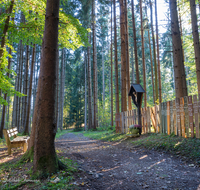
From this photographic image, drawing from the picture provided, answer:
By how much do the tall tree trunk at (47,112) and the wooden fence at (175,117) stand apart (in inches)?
196

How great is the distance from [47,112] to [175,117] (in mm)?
5697

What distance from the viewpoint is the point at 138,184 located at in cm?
319

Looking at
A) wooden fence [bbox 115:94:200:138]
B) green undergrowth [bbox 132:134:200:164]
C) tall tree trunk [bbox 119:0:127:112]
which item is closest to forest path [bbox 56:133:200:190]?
green undergrowth [bbox 132:134:200:164]

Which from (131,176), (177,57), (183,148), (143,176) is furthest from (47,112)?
(177,57)

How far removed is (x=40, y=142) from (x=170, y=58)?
29802 millimetres

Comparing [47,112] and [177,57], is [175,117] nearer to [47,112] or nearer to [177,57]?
[177,57]

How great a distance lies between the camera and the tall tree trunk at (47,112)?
332 centimetres

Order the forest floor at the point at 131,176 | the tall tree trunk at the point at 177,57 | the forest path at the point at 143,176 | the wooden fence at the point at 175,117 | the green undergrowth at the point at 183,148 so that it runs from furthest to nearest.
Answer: the tall tree trunk at the point at 177,57, the wooden fence at the point at 175,117, the green undergrowth at the point at 183,148, the forest path at the point at 143,176, the forest floor at the point at 131,176

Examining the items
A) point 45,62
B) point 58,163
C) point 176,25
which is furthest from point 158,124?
point 45,62

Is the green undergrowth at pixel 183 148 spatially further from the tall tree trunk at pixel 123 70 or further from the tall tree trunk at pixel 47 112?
the tall tree trunk at pixel 123 70

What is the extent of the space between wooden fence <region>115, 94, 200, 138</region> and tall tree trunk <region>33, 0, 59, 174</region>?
16.3ft

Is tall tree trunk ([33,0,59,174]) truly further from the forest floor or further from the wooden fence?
the wooden fence

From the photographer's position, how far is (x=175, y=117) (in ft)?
22.8

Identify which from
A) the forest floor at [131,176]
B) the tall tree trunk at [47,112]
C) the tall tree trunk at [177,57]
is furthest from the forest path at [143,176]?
the tall tree trunk at [177,57]
